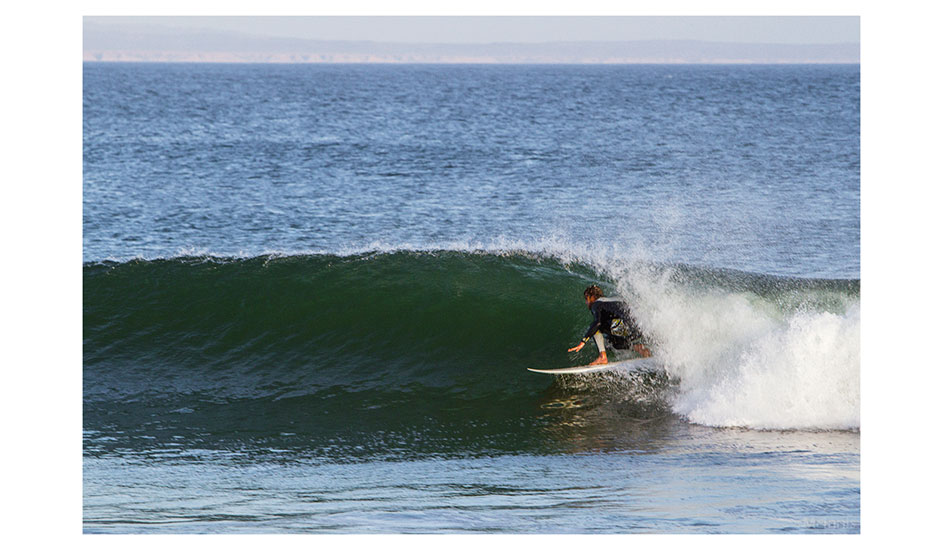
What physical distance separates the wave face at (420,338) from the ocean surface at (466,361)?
38 mm

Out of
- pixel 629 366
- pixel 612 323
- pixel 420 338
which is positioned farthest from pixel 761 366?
pixel 420 338

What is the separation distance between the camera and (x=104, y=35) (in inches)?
1569

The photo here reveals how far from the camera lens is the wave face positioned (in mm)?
8422

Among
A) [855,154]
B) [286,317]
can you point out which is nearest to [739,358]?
[286,317]

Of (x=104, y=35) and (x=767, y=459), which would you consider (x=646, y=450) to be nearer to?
(x=767, y=459)

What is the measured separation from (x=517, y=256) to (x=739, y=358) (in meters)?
5.03

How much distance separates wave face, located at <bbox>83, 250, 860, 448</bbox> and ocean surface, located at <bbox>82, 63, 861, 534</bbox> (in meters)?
0.04

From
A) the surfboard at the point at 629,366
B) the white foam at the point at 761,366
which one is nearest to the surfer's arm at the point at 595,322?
the surfboard at the point at 629,366

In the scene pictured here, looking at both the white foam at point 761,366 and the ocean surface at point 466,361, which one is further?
the white foam at point 761,366

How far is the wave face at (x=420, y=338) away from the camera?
842 centimetres

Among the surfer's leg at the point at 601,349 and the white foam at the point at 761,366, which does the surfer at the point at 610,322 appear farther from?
the white foam at the point at 761,366

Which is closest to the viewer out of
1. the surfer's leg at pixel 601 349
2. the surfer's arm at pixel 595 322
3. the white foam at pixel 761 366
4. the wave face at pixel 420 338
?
the white foam at pixel 761 366
